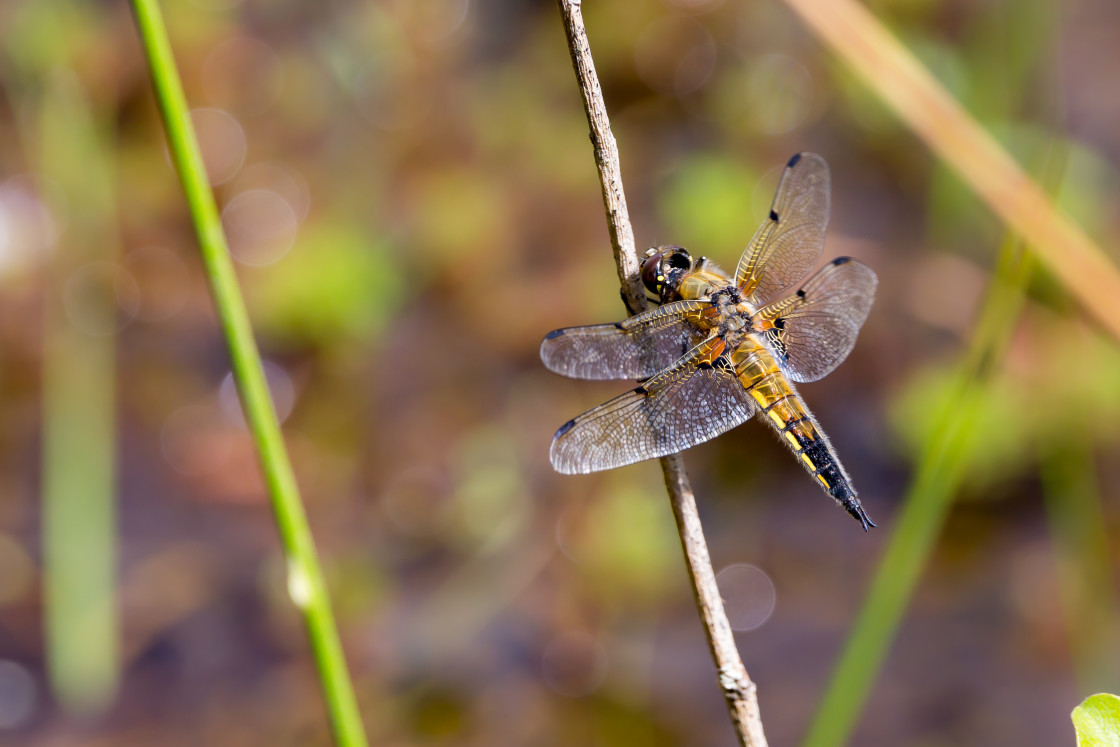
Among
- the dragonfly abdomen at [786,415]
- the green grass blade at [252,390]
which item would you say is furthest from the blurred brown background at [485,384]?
the green grass blade at [252,390]

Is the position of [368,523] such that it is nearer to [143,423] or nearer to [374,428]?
[374,428]

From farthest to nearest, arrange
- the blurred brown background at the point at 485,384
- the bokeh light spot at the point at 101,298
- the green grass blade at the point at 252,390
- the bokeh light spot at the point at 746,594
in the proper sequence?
the bokeh light spot at the point at 101,298
the bokeh light spot at the point at 746,594
the blurred brown background at the point at 485,384
the green grass blade at the point at 252,390

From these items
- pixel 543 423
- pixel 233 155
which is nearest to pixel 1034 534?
pixel 543 423

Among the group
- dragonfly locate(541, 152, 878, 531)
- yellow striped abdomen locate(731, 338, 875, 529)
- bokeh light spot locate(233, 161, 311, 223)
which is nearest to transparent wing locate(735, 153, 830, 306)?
dragonfly locate(541, 152, 878, 531)

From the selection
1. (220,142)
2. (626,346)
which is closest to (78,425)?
(220,142)

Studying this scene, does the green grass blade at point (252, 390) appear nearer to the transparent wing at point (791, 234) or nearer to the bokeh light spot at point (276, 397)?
the transparent wing at point (791, 234)

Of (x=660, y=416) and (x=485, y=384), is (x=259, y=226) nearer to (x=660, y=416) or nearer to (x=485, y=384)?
(x=485, y=384)
